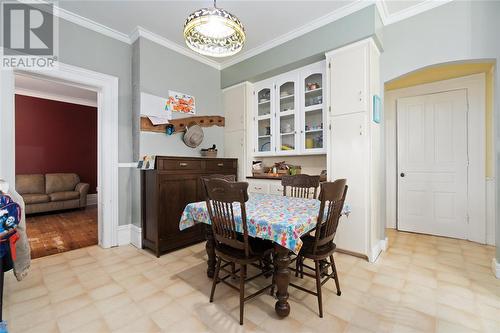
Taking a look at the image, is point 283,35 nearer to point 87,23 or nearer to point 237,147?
point 237,147

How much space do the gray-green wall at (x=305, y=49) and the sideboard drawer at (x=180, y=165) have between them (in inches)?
63.2

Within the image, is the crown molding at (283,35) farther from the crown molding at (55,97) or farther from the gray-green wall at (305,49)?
the crown molding at (55,97)

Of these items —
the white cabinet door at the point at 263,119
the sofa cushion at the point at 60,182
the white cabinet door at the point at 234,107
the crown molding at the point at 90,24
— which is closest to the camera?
the crown molding at the point at 90,24

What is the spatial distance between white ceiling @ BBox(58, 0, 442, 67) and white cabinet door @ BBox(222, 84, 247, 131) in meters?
0.93

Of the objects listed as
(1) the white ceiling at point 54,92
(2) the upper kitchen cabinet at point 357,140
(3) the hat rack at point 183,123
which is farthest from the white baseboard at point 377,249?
(1) the white ceiling at point 54,92

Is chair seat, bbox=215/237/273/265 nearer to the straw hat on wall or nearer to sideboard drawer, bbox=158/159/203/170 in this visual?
sideboard drawer, bbox=158/159/203/170

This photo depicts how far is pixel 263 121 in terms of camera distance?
3736 mm

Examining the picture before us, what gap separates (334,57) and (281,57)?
30.3 inches

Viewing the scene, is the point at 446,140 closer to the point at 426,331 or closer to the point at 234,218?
the point at 426,331

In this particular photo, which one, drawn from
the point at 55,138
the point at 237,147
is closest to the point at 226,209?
the point at 237,147

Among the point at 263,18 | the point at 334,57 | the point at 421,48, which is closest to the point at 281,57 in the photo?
the point at 263,18

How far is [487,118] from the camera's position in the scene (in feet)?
9.83

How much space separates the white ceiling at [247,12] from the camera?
2477 millimetres

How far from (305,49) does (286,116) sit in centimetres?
92
